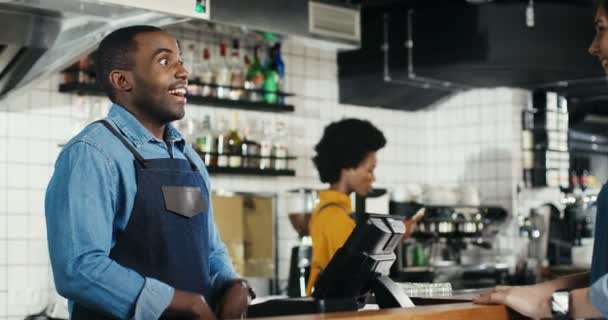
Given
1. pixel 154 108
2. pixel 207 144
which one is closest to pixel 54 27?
pixel 207 144

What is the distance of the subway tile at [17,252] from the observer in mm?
5273

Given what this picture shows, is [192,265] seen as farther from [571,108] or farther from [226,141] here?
[571,108]

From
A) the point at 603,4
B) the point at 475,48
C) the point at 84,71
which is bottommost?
the point at 603,4

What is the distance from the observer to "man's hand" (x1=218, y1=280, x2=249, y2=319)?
7.77ft

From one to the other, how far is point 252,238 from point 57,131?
1451 mm

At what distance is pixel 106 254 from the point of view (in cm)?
217

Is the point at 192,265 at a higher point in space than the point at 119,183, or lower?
lower

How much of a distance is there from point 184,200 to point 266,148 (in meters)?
3.89

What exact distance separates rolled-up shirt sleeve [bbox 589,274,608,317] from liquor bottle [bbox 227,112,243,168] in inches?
153

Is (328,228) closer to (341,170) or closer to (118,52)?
(341,170)

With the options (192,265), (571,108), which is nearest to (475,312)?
(192,265)

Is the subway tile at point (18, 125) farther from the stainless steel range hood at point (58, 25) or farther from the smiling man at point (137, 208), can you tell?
the smiling man at point (137, 208)

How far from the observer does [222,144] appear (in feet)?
19.7

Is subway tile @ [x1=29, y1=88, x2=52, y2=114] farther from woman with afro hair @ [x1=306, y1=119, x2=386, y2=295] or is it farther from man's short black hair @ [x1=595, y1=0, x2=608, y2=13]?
man's short black hair @ [x1=595, y1=0, x2=608, y2=13]
